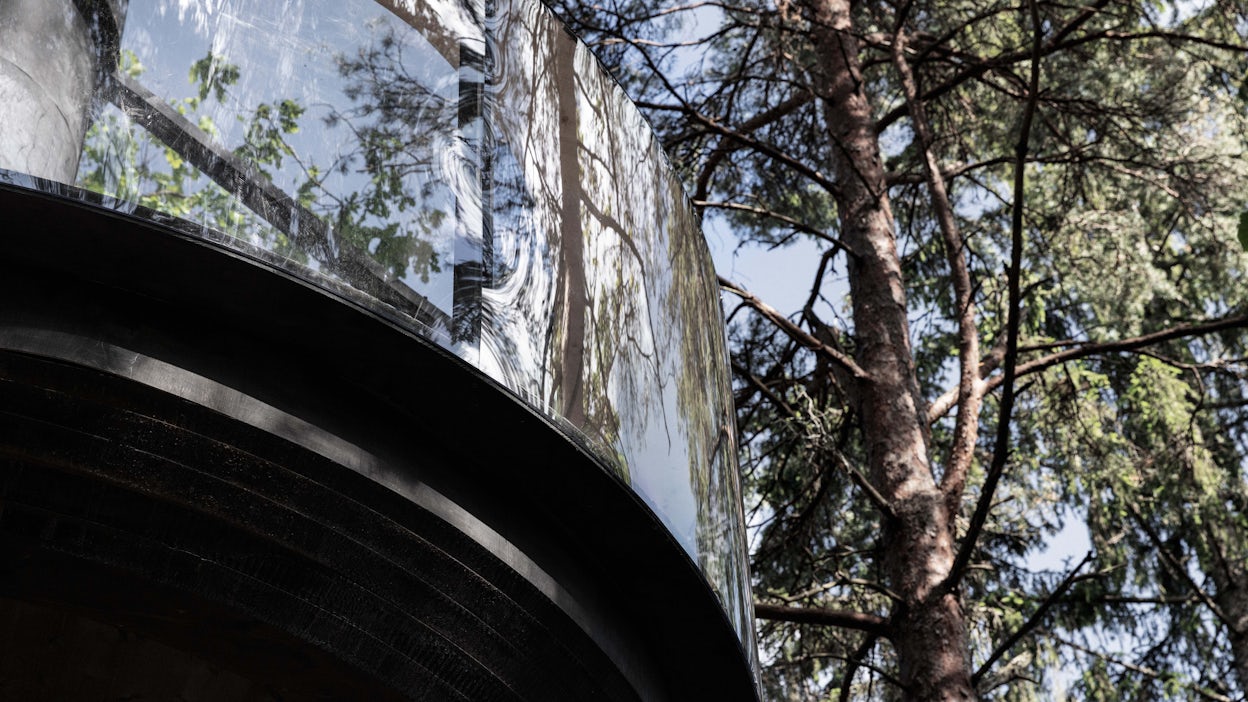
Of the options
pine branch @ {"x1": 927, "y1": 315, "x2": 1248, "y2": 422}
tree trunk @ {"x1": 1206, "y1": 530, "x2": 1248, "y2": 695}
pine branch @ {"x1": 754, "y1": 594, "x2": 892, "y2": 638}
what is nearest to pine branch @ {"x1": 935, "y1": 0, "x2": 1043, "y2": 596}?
pine branch @ {"x1": 754, "y1": 594, "x2": 892, "y2": 638}

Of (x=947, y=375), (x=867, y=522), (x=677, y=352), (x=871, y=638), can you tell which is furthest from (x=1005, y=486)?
(x=677, y=352)

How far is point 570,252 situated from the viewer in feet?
7.80

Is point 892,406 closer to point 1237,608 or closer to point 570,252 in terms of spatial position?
point 570,252

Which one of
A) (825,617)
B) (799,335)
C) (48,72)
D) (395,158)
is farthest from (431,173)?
(799,335)

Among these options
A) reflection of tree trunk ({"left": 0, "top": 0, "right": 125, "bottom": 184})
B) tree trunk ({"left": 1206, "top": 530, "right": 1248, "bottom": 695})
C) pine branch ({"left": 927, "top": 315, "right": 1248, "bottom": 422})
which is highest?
tree trunk ({"left": 1206, "top": 530, "right": 1248, "bottom": 695})

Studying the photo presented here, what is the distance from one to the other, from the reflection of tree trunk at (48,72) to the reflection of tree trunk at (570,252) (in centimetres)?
90

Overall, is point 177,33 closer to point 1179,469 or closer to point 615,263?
point 615,263

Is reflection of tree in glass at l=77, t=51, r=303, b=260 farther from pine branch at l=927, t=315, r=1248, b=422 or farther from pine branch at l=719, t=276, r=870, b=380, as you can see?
pine branch at l=927, t=315, r=1248, b=422

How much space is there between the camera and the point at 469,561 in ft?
6.89

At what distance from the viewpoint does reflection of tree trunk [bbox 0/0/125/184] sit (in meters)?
1.80

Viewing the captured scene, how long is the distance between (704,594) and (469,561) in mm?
577

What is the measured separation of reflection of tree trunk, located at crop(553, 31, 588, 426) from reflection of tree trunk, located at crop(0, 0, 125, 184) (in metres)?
0.90

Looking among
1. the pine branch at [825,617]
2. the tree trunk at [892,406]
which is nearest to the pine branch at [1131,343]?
the tree trunk at [892,406]

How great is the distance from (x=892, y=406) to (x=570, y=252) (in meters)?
3.63
